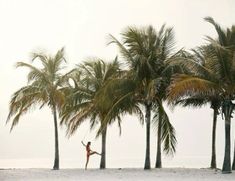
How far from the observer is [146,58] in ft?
87.1

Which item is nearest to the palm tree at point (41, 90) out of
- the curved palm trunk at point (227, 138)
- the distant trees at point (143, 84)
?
the distant trees at point (143, 84)

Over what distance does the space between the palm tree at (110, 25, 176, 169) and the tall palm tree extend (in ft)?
8.31

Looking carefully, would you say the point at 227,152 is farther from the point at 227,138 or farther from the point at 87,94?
the point at 87,94

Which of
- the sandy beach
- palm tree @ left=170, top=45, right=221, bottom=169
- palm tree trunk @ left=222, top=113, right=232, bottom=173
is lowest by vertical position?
the sandy beach

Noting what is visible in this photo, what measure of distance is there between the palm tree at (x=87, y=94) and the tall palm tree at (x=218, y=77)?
5.58 meters

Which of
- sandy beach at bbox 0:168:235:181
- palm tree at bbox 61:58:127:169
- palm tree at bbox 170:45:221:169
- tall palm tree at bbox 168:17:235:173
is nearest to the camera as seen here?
sandy beach at bbox 0:168:235:181

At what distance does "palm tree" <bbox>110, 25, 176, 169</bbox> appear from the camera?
26500 millimetres

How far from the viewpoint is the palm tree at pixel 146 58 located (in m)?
26.5

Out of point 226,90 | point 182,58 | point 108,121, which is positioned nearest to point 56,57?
point 108,121

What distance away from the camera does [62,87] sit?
1191 inches

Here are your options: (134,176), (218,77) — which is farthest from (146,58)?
(134,176)

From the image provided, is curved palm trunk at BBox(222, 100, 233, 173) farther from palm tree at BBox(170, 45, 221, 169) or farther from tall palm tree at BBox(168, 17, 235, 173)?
palm tree at BBox(170, 45, 221, 169)

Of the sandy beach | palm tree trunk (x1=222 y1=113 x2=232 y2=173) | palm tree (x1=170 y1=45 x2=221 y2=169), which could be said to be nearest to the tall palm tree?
palm tree trunk (x1=222 y1=113 x2=232 y2=173)

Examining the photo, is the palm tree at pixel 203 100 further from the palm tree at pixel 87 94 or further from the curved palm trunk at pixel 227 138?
the palm tree at pixel 87 94
